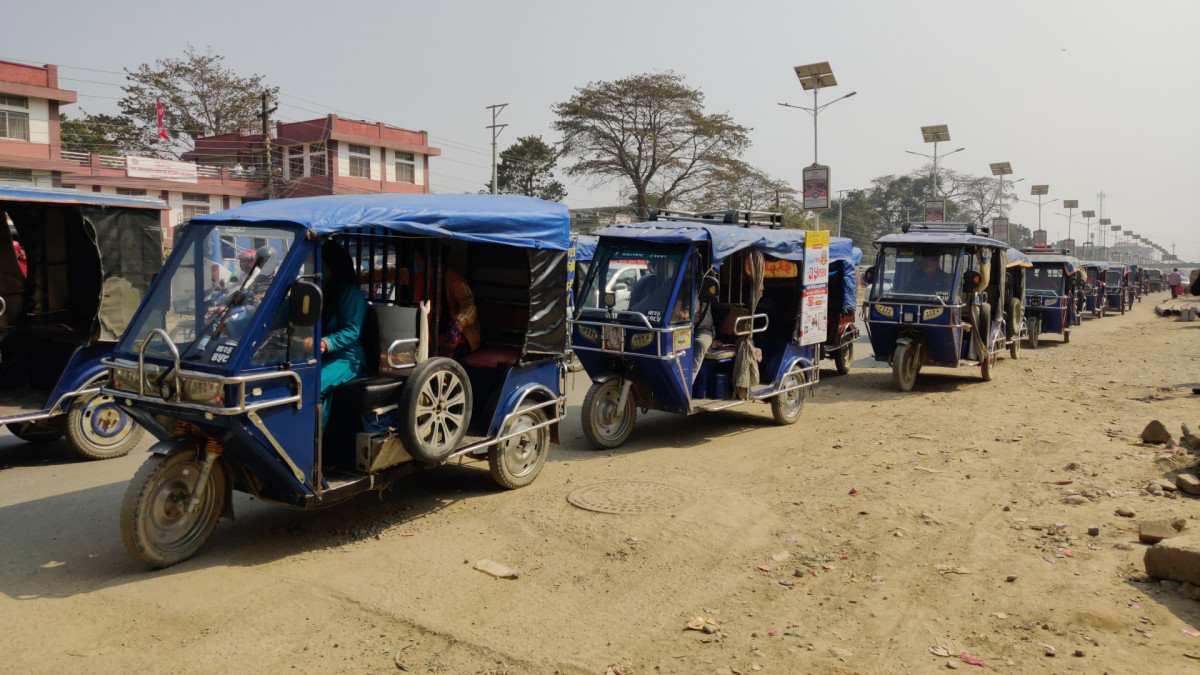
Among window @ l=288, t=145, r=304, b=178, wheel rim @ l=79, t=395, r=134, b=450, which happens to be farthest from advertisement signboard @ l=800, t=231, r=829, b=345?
window @ l=288, t=145, r=304, b=178

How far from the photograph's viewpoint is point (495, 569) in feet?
18.6

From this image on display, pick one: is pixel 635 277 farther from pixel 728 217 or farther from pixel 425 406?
pixel 425 406

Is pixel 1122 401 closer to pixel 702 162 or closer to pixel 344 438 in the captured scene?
pixel 344 438

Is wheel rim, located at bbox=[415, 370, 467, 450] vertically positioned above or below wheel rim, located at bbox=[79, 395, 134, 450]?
above

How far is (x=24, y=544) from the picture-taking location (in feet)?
20.1

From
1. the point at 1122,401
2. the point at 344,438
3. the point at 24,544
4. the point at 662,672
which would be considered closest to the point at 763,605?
the point at 662,672

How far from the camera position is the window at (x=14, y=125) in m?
30.7

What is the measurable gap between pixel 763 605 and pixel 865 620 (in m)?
0.59

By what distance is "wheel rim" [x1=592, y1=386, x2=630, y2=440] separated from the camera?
31.1ft

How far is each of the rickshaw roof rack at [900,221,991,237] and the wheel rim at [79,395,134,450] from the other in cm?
1284

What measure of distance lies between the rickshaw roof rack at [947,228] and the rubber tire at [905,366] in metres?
2.81

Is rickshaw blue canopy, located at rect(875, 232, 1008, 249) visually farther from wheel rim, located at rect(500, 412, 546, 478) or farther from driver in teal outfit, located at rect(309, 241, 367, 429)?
driver in teal outfit, located at rect(309, 241, 367, 429)

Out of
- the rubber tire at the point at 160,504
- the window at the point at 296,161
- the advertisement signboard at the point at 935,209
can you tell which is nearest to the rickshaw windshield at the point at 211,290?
the rubber tire at the point at 160,504

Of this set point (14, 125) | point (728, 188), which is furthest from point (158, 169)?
point (728, 188)
